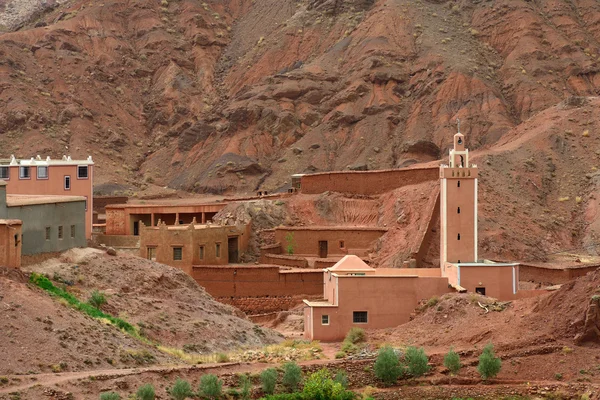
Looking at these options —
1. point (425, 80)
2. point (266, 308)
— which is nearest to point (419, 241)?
point (266, 308)

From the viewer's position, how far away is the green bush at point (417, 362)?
36.9 meters

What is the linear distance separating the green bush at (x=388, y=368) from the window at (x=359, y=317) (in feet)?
28.5

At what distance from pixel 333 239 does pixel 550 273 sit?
10029 mm

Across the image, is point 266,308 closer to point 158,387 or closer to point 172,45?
point 158,387

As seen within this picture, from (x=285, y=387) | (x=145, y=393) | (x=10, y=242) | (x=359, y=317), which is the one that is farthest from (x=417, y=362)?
(x=10, y=242)

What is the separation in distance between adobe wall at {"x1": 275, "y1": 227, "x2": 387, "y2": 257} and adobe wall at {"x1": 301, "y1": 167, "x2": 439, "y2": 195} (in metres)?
3.86

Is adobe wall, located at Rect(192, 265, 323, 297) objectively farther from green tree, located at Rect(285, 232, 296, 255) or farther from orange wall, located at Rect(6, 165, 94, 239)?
green tree, located at Rect(285, 232, 296, 255)

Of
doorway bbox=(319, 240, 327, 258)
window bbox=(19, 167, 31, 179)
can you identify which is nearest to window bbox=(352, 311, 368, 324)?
doorway bbox=(319, 240, 327, 258)

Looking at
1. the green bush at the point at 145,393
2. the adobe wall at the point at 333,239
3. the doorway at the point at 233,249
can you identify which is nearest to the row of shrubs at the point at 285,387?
the green bush at the point at 145,393

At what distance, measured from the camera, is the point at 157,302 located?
4209 centimetres

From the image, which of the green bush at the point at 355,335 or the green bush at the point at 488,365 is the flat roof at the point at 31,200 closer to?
the green bush at the point at 355,335

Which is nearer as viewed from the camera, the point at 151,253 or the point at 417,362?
the point at 417,362

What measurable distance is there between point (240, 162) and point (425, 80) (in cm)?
1259

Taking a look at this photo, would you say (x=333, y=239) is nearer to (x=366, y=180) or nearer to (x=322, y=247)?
(x=322, y=247)
